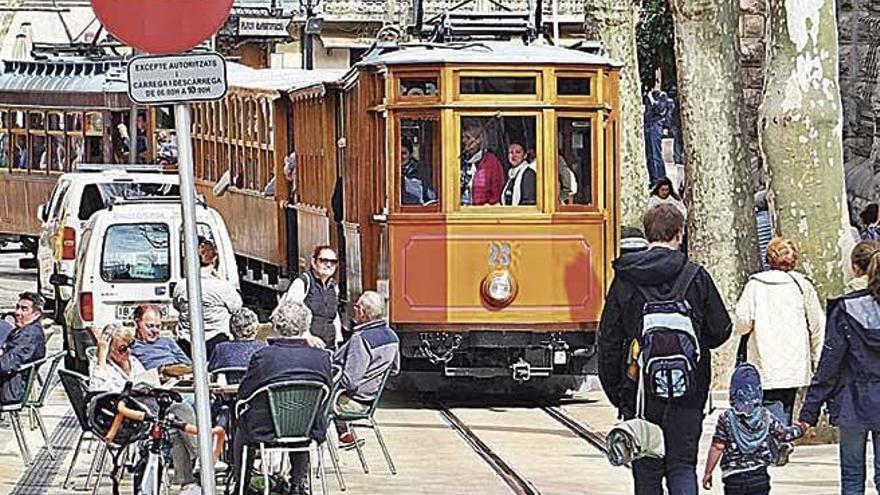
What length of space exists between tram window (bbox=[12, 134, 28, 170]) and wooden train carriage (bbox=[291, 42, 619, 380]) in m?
19.7

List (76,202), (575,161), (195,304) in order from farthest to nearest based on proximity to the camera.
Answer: (76,202)
(575,161)
(195,304)

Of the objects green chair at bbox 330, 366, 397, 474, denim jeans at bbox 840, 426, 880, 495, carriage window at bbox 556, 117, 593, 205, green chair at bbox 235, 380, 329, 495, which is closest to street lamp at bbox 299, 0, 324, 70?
carriage window at bbox 556, 117, 593, 205

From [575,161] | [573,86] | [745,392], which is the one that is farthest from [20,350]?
[745,392]

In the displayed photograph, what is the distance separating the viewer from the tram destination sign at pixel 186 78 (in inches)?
411

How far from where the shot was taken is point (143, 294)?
20438mm

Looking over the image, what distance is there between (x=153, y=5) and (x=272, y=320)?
3.31 m

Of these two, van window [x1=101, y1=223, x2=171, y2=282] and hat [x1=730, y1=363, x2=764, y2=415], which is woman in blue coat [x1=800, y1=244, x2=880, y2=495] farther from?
van window [x1=101, y1=223, x2=171, y2=282]

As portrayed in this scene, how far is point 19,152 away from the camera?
38375mm

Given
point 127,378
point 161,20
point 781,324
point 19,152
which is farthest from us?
point 19,152

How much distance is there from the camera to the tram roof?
19.0m

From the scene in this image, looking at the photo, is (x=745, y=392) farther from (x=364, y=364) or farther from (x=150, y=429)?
(x=364, y=364)

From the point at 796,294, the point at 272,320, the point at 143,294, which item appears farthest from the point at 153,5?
the point at 143,294

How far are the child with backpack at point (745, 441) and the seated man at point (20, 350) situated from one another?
6.83 metres

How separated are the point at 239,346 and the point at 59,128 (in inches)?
949
